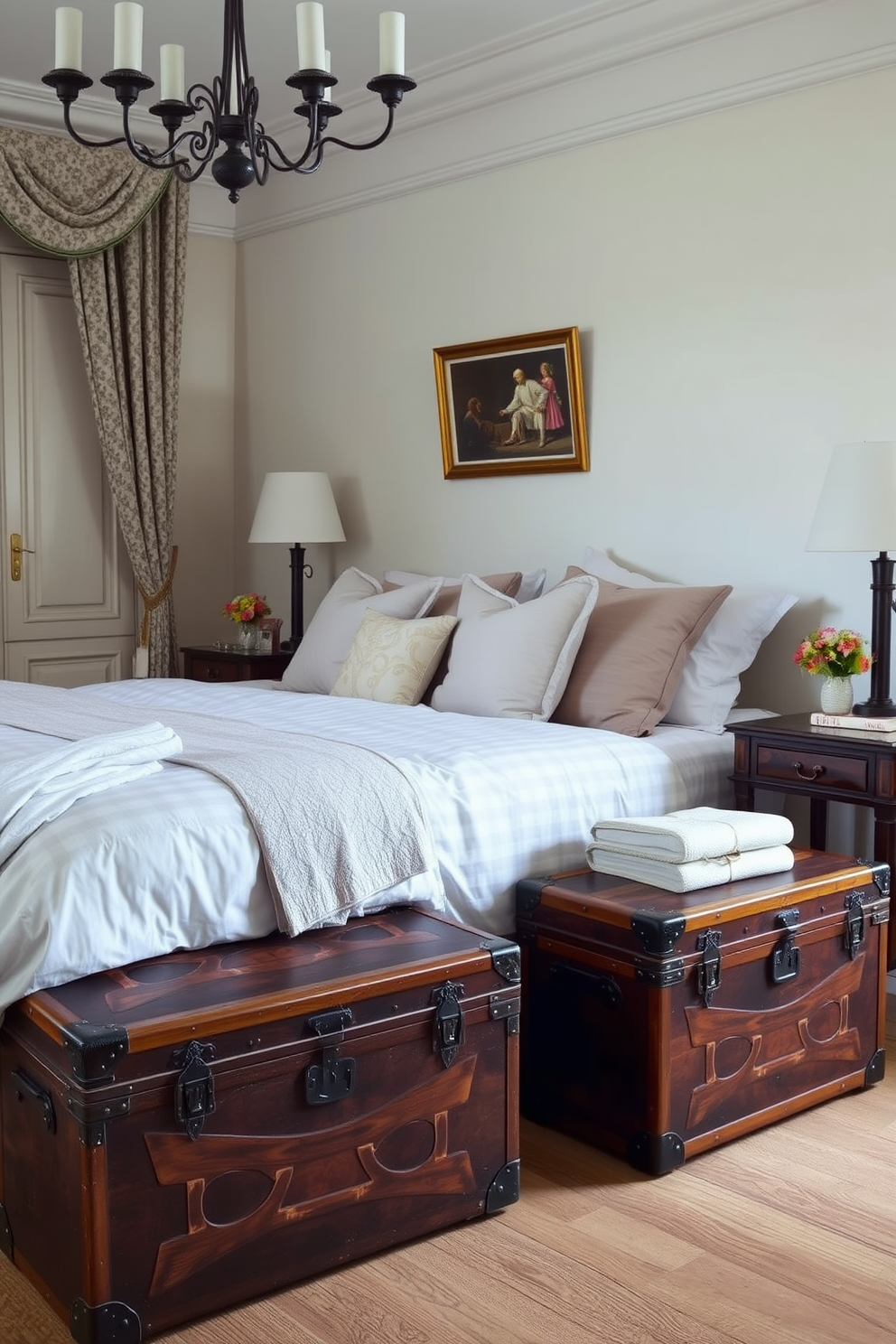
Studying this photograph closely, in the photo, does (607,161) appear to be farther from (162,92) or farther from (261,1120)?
(261,1120)

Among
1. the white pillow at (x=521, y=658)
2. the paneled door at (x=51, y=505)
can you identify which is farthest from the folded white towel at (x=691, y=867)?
the paneled door at (x=51, y=505)

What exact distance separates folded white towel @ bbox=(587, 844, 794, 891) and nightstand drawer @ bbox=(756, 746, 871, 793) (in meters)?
0.39

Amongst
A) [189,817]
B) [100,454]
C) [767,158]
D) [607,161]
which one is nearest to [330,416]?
[100,454]

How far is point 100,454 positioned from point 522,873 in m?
3.59

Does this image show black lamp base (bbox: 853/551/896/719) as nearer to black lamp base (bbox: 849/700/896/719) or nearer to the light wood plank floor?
black lamp base (bbox: 849/700/896/719)

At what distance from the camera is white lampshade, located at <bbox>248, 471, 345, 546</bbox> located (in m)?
5.20

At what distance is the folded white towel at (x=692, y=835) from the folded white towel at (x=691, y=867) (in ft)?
0.04

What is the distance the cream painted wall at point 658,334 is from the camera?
3773mm

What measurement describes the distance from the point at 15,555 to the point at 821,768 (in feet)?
11.8

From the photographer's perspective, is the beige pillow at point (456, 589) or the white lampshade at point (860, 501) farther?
the beige pillow at point (456, 589)

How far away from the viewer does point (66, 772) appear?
7.98 feet

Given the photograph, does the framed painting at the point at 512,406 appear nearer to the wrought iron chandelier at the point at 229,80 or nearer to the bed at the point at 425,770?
the bed at the point at 425,770

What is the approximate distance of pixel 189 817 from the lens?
7.70 ft

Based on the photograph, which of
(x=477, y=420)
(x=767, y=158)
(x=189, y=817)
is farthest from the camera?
(x=477, y=420)
